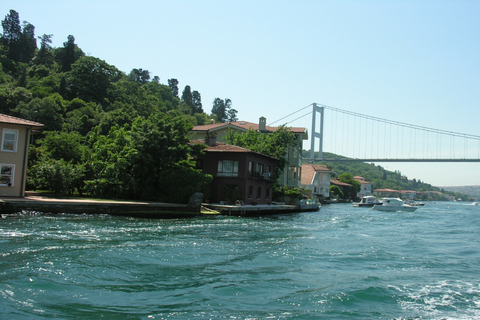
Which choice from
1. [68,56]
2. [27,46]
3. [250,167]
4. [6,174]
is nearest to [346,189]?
[250,167]

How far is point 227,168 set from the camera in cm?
3559

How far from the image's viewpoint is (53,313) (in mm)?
7734

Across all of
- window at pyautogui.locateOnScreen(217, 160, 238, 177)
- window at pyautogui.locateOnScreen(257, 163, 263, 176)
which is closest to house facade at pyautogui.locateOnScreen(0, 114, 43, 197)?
window at pyautogui.locateOnScreen(217, 160, 238, 177)

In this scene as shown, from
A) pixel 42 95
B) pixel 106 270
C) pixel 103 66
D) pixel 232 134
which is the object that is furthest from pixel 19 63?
pixel 106 270

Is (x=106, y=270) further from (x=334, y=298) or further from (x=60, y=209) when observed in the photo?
(x=60, y=209)

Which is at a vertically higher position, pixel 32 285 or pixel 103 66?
pixel 103 66

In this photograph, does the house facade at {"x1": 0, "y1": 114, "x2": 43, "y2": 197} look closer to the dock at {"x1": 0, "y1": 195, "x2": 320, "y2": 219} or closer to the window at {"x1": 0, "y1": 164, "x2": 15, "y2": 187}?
the window at {"x1": 0, "y1": 164, "x2": 15, "y2": 187}

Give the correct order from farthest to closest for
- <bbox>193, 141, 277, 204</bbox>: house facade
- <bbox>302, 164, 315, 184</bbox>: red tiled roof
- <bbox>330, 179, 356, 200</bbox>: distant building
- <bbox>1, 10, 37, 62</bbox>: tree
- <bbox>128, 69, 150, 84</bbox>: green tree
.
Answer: <bbox>128, 69, 150, 84</bbox>: green tree
<bbox>1, 10, 37, 62</bbox>: tree
<bbox>330, 179, 356, 200</bbox>: distant building
<bbox>302, 164, 315, 184</bbox>: red tiled roof
<bbox>193, 141, 277, 204</bbox>: house facade

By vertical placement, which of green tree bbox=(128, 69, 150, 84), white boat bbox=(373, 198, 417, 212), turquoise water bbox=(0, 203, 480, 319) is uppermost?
green tree bbox=(128, 69, 150, 84)

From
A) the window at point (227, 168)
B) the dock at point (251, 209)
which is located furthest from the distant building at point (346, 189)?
the window at point (227, 168)

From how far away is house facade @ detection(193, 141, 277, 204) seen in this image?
34875 millimetres

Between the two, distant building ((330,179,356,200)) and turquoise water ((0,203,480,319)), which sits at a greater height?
distant building ((330,179,356,200))

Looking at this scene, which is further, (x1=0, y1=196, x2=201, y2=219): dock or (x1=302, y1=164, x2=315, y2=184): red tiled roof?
(x1=302, y1=164, x2=315, y2=184): red tiled roof

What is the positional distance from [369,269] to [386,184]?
183953 millimetres
